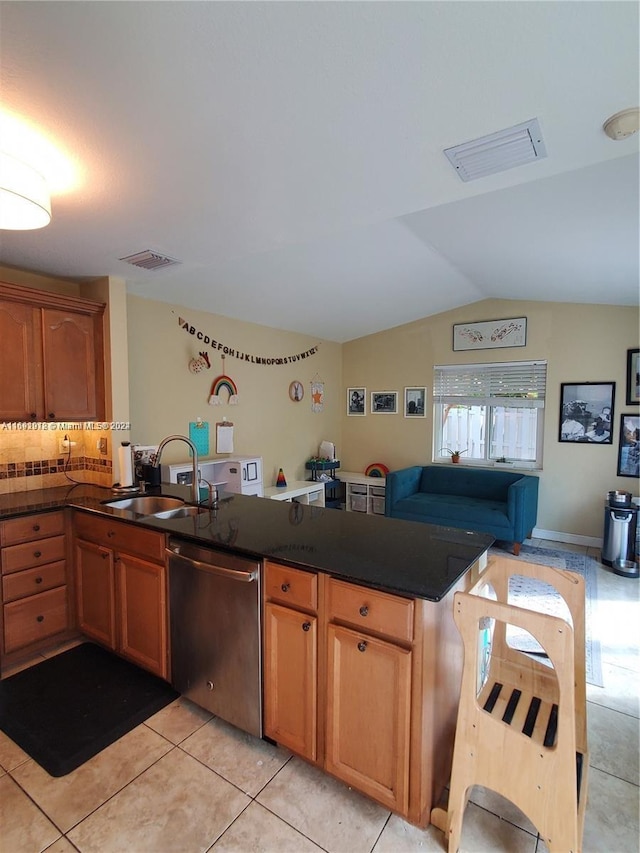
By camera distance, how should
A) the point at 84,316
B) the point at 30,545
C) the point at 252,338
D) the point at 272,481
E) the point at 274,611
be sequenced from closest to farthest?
the point at 274,611
the point at 30,545
the point at 84,316
the point at 252,338
the point at 272,481

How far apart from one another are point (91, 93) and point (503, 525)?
13.9ft

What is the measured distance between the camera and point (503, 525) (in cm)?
410

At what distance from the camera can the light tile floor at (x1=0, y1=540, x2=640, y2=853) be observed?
1426 millimetres

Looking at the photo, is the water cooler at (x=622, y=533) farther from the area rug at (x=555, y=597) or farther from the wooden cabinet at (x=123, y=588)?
the wooden cabinet at (x=123, y=588)

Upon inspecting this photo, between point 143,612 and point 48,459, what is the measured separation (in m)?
1.49

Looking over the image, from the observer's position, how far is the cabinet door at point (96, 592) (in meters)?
2.37

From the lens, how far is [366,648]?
1471 mm

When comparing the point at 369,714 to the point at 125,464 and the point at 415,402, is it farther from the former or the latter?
the point at 415,402

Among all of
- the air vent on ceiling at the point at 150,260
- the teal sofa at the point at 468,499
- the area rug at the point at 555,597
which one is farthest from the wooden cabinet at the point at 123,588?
the teal sofa at the point at 468,499

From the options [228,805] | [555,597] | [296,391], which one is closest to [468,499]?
[555,597]

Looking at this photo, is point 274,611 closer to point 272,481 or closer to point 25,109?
point 25,109

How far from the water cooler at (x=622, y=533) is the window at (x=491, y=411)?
96cm

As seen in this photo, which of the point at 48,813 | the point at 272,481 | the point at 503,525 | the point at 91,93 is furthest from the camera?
the point at 272,481

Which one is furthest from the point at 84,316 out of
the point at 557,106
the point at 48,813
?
the point at 557,106
